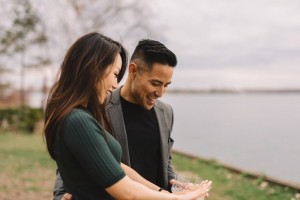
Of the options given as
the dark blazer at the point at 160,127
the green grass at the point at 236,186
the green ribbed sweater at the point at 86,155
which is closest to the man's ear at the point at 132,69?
the dark blazer at the point at 160,127

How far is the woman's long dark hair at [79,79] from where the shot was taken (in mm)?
1792

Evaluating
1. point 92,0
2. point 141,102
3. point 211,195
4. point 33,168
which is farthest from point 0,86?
point 141,102

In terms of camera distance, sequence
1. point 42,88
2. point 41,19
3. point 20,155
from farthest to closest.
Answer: point 42,88
point 41,19
point 20,155

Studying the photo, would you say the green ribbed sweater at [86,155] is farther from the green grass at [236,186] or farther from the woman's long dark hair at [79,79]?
the green grass at [236,186]

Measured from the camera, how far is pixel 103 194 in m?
1.80

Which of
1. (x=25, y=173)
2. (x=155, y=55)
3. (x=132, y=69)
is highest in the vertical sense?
(x=155, y=55)

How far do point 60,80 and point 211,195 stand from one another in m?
5.56

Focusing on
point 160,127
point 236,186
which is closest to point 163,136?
point 160,127

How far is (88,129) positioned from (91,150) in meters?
0.09

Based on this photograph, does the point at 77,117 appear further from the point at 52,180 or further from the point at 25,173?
the point at 25,173

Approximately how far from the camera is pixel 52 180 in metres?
8.45

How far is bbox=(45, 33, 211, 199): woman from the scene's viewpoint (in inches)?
66.0

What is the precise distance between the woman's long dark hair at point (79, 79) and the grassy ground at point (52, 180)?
534cm

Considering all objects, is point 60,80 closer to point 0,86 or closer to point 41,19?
point 41,19
